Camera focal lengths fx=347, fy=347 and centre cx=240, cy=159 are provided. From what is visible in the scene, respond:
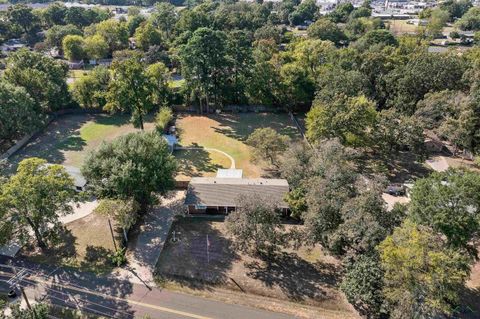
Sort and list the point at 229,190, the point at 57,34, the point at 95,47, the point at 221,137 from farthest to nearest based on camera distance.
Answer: the point at 57,34
the point at 95,47
the point at 221,137
the point at 229,190

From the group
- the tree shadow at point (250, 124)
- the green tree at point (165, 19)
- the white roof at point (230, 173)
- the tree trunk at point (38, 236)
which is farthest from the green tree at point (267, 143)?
the green tree at point (165, 19)

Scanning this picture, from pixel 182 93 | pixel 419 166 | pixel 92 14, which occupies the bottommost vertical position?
pixel 419 166

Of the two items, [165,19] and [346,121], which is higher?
[165,19]

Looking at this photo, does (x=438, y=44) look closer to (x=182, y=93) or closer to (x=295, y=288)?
(x=182, y=93)

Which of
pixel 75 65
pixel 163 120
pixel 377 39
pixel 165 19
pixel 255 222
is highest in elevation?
pixel 165 19

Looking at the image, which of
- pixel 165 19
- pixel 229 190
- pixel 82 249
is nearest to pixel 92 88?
pixel 82 249

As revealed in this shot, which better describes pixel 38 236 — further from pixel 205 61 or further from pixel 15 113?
pixel 205 61

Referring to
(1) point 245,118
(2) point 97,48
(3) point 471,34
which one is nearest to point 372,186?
(1) point 245,118
